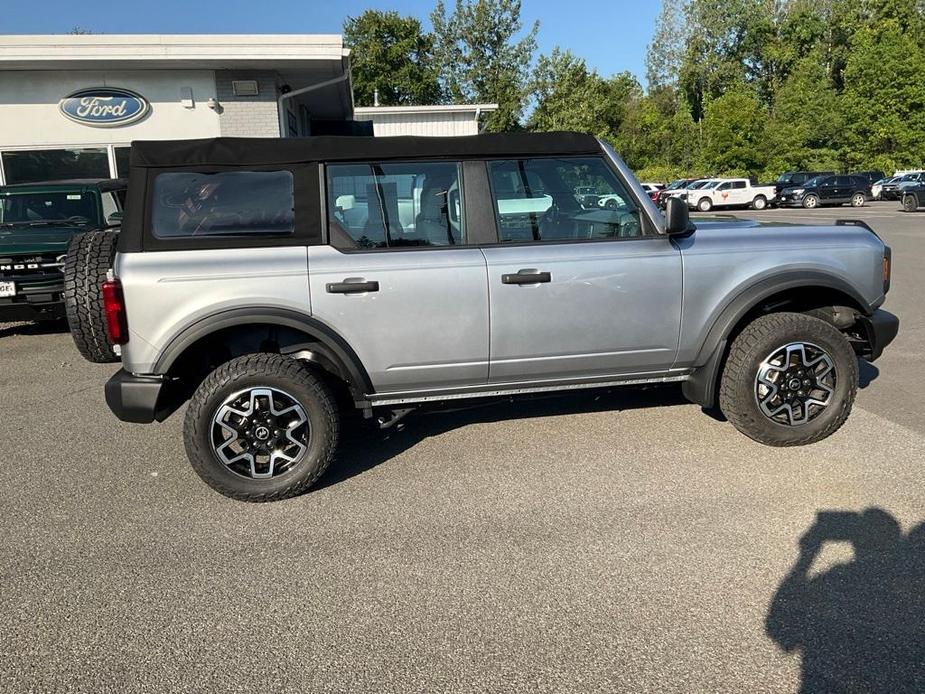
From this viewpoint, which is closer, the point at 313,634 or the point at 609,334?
the point at 313,634

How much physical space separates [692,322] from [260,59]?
35.4 ft

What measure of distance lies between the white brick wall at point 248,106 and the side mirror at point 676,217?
11.2 metres

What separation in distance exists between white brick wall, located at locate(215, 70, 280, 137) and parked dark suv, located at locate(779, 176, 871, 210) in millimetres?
29798

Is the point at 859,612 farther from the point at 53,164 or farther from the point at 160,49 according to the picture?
the point at 53,164

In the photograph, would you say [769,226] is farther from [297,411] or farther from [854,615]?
[297,411]

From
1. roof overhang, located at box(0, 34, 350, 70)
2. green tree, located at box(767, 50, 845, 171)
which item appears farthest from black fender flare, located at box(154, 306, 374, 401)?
green tree, located at box(767, 50, 845, 171)

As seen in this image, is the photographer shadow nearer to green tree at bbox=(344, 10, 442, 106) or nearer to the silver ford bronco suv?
the silver ford bronco suv

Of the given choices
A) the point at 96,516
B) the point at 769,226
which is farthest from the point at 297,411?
the point at 769,226

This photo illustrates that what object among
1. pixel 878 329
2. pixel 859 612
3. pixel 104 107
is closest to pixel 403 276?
pixel 859 612

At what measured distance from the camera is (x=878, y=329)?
4531mm

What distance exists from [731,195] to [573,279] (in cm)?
3442

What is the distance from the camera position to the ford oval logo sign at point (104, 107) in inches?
523

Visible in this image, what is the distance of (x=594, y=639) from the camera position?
2.65 metres

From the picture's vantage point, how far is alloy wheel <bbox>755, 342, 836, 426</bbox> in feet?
14.1
